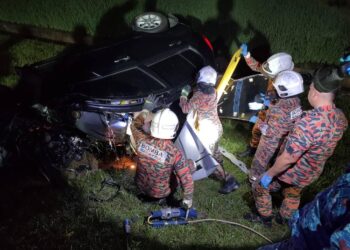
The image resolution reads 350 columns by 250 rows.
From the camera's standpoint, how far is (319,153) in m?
4.06

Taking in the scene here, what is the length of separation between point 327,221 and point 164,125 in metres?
2.16

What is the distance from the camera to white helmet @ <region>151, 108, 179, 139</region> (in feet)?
12.8

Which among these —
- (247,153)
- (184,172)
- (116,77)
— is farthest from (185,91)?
(247,153)

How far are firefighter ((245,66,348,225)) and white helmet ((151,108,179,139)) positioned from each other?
1.28 m

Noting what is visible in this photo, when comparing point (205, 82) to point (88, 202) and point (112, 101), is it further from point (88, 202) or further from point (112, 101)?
point (88, 202)

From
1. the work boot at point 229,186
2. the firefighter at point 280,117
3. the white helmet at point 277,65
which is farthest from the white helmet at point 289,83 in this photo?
the work boot at point 229,186

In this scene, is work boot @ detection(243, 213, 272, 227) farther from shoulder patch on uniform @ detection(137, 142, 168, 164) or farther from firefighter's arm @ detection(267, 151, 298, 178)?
shoulder patch on uniform @ detection(137, 142, 168, 164)

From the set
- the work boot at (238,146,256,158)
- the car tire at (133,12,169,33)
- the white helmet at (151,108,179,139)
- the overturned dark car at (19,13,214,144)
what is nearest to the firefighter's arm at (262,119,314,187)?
the white helmet at (151,108,179,139)

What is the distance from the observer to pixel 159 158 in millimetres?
4059

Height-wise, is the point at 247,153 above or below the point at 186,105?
below

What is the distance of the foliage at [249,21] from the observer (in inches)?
336

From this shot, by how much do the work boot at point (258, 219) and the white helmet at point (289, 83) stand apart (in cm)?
170

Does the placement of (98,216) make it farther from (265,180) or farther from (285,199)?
(285,199)

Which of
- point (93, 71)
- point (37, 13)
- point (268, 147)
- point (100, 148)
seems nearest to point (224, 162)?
point (268, 147)
